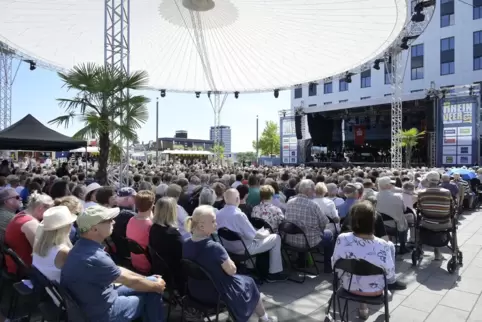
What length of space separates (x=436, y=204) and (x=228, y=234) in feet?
11.0

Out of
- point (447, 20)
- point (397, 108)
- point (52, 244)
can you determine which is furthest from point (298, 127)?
point (52, 244)

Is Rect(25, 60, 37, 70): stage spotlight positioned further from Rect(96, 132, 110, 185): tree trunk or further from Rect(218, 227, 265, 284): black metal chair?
Rect(218, 227, 265, 284): black metal chair

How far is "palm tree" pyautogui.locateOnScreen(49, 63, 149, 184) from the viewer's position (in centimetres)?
711

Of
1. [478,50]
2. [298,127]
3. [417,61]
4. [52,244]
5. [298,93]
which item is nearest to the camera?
[52,244]

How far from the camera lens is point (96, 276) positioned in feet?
7.41

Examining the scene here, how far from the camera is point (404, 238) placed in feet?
19.0

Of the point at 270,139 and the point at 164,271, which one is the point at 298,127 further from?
the point at 164,271

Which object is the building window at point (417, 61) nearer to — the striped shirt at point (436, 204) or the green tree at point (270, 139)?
the green tree at point (270, 139)

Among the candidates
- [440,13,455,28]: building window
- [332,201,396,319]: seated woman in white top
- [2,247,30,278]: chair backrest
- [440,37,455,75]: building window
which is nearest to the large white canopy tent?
[332,201,396,319]: seated woman in white top

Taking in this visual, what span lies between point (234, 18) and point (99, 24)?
19.7ft

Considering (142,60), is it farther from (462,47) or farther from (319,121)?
(462,47)

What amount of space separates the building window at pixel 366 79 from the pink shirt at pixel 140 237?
40.5m

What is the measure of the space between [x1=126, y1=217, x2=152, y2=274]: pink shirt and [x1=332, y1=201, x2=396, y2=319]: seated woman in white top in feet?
6.68

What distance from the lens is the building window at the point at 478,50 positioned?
31.1m
